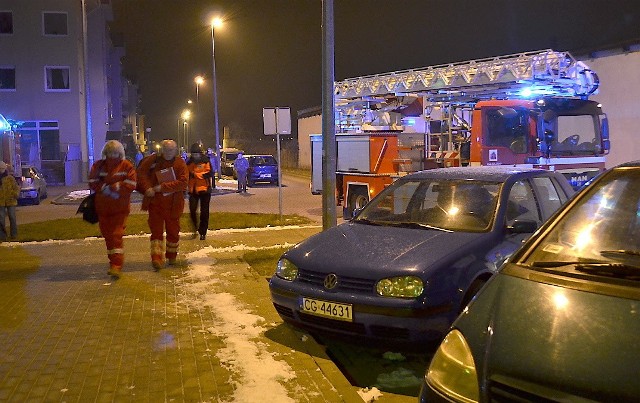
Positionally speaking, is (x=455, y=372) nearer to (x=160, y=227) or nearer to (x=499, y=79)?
(x=160, y=227)

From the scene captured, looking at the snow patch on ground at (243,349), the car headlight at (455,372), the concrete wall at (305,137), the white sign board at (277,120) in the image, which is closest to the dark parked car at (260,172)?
the concrete wall at (305,137)

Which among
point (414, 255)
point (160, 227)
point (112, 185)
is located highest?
point (112, 185)

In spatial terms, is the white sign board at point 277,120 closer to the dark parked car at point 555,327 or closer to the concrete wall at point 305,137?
the dark parked car at point 555,327

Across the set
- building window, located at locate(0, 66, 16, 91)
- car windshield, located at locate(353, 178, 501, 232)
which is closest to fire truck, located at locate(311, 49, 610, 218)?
car windshield, located at locate(353, 178, 501, 232)

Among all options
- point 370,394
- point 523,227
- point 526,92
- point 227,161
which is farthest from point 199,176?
point 227,161

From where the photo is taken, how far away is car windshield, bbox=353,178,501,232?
20.2 feet

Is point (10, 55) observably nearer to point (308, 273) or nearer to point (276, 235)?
point (276, 235)

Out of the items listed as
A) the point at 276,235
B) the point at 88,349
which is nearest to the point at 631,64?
the point at 276,235

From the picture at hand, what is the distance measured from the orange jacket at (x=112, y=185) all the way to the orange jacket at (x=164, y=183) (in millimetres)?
480

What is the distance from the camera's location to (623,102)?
20.0 meters

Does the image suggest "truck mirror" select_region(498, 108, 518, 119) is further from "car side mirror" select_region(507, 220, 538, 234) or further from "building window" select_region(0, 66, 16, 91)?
"building window" select_region(0, 66, 16, 91)

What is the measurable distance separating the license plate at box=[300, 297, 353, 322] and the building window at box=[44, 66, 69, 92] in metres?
34.3

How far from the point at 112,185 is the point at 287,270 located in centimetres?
338

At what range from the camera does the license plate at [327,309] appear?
5246 millimetres
